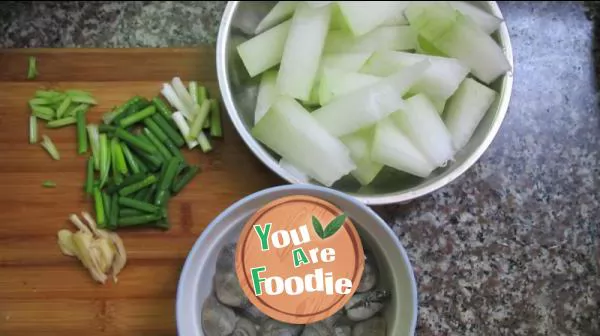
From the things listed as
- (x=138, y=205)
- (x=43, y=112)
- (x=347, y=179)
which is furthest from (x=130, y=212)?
(x=347, y=179)

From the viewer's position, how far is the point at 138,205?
3.46 feet

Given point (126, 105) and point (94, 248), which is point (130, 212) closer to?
point (94, 248)

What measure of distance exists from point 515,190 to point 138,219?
62cm

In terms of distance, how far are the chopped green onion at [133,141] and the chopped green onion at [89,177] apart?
0.20 ft

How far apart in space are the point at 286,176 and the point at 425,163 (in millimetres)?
215

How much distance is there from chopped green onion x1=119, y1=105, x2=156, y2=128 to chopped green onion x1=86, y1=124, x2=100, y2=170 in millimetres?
44

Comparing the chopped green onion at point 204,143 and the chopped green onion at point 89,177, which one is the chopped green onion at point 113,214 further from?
the chopped green onion at point 204,143

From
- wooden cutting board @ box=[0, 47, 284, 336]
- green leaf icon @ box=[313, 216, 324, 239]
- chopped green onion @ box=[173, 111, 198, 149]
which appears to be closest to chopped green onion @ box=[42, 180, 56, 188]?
wooden cutting board @ box=[0, 47, 284, 336]

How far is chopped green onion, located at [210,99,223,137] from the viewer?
1.11m

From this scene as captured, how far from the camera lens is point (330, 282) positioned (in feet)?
2.75

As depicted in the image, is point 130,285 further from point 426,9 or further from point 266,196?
point 426,9

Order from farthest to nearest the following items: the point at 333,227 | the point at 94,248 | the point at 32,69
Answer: the point at 32,69 → the point at 94,248 → the point at 333,227

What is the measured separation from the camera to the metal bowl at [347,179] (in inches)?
39.9

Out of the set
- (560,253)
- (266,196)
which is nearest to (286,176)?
(266,196)
